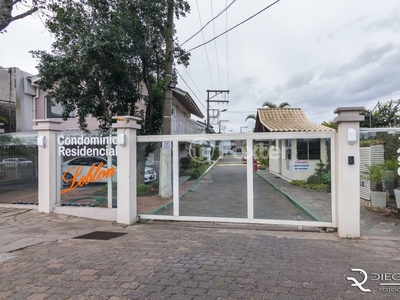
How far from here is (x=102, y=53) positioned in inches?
315

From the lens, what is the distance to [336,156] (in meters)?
6.04

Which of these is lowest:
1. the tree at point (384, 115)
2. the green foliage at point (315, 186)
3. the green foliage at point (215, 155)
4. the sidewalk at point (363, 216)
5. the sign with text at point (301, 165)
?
the sidewalk at point (363, 216)

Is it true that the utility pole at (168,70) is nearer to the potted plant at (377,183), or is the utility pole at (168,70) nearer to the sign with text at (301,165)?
the sign with text at (301,165)

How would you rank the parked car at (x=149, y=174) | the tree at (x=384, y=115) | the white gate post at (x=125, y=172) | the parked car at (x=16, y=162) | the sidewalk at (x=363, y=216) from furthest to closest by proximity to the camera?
the tree at (x=384, y=115) → the parked car at (x=149, y=174) → the parked car at (x=16, y=162) → the white gate post at (x=125, y=172) → the sidewalk at (x=363, y=216)

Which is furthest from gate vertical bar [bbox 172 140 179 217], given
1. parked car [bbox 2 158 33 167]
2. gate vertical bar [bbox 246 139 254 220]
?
parked car [bbox 2 158 33 167]

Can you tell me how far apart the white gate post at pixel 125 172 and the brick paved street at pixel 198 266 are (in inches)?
38.7

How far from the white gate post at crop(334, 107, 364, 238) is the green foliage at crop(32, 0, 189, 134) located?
6.16 meters

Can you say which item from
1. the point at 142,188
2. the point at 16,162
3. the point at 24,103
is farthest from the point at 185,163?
the point at 24,103

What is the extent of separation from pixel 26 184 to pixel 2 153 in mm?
1664

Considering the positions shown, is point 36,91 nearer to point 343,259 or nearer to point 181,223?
point 181,223

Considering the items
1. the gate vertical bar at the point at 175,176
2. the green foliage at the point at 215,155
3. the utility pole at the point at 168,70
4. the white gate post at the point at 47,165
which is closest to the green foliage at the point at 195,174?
the green foliage at the point at 215,155

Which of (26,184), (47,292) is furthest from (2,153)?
(47,292)

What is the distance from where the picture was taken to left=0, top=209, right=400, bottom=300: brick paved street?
134 inches

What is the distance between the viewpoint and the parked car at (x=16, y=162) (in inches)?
342
